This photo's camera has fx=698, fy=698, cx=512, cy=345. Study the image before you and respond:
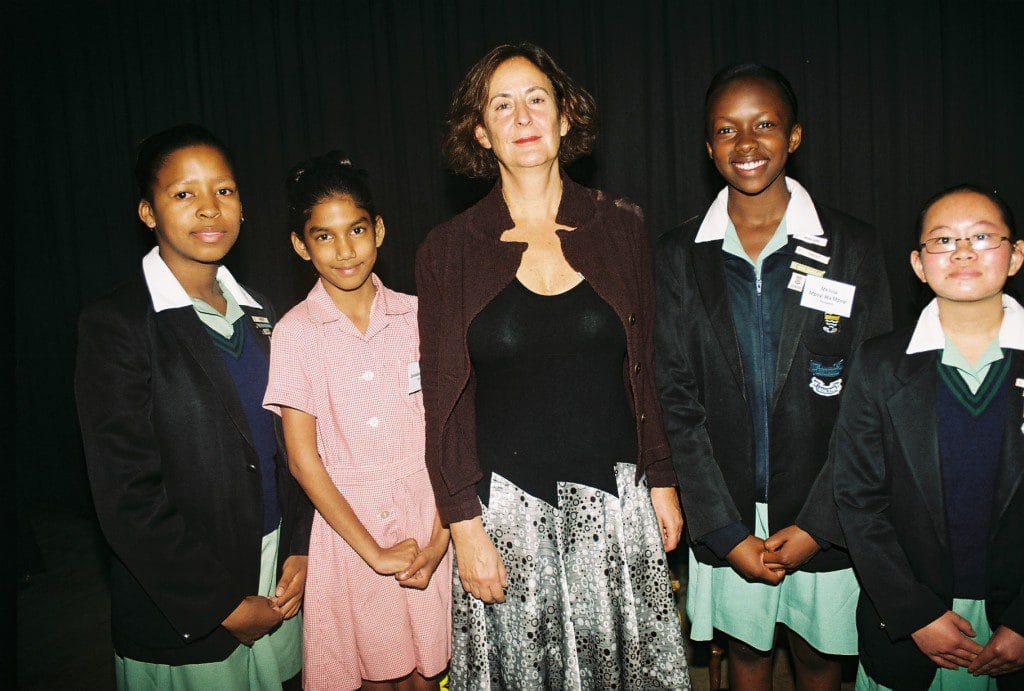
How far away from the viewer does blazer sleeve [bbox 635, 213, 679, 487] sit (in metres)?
1.80

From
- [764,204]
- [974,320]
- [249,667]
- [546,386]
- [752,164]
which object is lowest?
[249,667]

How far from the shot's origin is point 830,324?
6.19 feet

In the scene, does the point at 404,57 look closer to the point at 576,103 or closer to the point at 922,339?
the point at 576,103

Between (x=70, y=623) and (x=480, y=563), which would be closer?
(x=480, y=563)

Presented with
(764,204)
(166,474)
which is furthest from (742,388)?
(166,474)

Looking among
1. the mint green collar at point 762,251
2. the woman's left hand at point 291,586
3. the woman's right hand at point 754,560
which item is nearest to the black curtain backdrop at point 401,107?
the mint green collar at point 762,251

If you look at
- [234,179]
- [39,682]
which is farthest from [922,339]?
[39,682]

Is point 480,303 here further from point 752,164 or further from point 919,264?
point 919,264

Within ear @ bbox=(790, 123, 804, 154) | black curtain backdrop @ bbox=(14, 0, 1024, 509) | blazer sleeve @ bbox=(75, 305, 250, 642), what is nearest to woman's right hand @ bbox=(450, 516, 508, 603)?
blazer sleeve @ bbox=(75, 305, 250, 642)

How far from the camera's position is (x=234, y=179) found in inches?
78.3

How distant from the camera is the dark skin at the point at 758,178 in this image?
1.91m

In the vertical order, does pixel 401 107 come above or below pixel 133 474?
above

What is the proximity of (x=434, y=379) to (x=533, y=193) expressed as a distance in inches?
22.0

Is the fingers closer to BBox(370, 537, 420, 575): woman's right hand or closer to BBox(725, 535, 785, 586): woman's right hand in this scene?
BBox(725, 535, 785, 586): woman's right hand
